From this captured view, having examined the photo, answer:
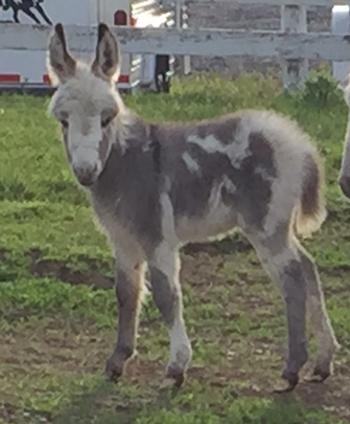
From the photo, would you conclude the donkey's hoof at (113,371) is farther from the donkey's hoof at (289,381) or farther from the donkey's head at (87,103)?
the donkey's head at (87,103)

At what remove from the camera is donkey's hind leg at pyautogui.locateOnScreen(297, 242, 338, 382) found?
6.68 metres

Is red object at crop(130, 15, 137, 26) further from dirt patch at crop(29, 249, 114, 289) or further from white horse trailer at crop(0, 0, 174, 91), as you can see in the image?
dirt patch at crop(29, 249, 114, 289)

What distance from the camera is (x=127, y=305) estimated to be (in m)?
6.80

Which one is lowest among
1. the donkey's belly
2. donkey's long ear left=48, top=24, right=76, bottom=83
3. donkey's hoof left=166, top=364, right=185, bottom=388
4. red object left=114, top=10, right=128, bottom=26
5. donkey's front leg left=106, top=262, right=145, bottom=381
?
donkey's hoof left=166, top=364, right=185, bottom=388

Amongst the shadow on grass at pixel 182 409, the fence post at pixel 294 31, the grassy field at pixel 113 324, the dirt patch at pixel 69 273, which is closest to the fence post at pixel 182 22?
the fence post at pixel 294 31

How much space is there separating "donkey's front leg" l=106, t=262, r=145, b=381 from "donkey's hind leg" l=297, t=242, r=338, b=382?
0.73 metres

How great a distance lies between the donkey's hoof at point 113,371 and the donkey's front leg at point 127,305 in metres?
0.02

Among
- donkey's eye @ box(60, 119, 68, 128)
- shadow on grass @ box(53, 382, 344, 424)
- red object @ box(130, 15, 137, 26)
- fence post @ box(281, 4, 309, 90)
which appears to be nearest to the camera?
shadow on grass @ box(53, 382, 344, 424)

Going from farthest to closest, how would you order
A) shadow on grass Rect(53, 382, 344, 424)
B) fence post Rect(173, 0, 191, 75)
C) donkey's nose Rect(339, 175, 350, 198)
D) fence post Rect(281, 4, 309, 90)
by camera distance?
1. fence post Rect(173, 0, 191, 75)
2. fence post Rect(281, 4, 309, 90)
3. donkey's nose Rect(339, 175, 350, 198)
4. shadow on grass Rect(53, 382, 344, 424)

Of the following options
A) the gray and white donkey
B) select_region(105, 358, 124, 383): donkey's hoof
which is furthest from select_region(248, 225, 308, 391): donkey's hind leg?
select_region(105, 358, 124, 383): donkey's hoof

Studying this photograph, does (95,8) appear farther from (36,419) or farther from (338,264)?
(36,419)

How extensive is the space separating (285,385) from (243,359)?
471 millimetres

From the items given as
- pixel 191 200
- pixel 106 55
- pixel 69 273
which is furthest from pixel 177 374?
pixel 69 273

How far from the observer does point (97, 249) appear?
8.80 metres
